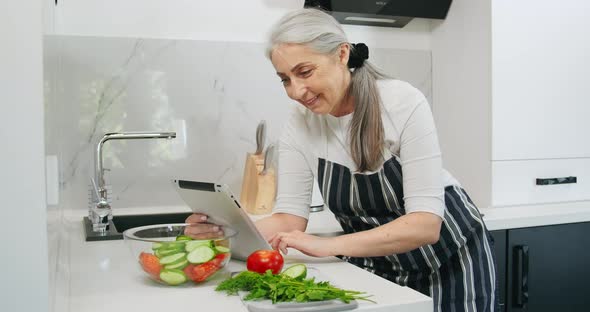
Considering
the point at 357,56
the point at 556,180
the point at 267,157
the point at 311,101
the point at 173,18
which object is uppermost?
the point at 173,18

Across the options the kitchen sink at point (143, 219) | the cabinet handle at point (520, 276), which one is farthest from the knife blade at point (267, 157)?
the cabinet handle at point (520, 276)

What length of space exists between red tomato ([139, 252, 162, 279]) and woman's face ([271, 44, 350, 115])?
1.69ft

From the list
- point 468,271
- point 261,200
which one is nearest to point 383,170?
point 468,271

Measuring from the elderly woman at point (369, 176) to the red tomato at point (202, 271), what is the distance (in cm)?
17

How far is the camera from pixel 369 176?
1512mm

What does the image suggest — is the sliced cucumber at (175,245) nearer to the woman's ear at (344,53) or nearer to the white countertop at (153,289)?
the white countertop at (153,289)

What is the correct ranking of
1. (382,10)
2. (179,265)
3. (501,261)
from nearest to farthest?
(179,265) < (501,261) < (382,10)

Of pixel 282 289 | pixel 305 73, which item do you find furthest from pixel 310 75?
pixel 282 289

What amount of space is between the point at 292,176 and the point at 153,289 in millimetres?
525

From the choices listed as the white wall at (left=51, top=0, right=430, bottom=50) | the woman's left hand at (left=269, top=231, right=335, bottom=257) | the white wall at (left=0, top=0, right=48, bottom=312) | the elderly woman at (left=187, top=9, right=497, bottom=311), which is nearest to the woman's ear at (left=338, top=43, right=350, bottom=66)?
the elderly woman at (left=187, top=9, right=497, bottom=311)

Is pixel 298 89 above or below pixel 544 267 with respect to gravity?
above

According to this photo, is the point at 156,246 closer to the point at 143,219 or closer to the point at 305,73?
the point at 305,73

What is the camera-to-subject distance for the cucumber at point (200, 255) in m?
1.15

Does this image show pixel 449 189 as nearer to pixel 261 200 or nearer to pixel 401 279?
pixel 401 279
